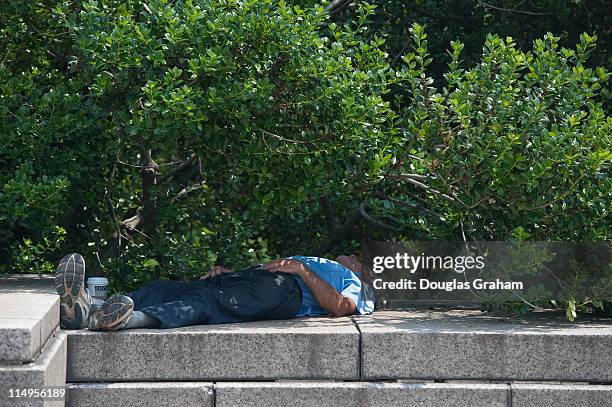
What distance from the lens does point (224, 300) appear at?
5504mm

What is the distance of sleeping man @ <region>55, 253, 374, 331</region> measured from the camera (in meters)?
5.15

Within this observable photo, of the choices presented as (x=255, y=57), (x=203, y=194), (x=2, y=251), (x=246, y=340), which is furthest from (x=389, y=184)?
(x=2, y=251)

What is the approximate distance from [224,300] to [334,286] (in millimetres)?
756

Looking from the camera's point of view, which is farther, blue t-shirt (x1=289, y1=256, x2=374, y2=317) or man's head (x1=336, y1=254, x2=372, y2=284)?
man's head (x1=336, y1=254, x2=372, y2=284)

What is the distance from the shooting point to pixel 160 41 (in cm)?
562

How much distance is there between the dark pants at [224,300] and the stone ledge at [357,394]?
1.59 feet

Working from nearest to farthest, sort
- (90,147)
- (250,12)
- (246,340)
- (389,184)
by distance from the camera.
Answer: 1. (246,340)
2. (250,12)
3. (90,147)
4. (389,184)

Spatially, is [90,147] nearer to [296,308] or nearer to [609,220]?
[296,308]

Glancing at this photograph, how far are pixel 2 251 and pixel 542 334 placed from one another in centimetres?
427

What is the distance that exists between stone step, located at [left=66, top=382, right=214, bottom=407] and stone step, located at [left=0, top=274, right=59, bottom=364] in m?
0.40

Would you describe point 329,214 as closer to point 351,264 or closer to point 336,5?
point 351,264

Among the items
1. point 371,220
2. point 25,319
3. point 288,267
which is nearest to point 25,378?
point 25,319

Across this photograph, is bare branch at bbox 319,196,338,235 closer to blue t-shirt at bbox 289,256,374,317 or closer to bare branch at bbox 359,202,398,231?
bare branch at bbox 359,202,398,231

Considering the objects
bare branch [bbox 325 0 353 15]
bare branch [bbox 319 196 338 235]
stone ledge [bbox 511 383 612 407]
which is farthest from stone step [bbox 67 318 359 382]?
bare branch [bbox 325 0 353 15]
